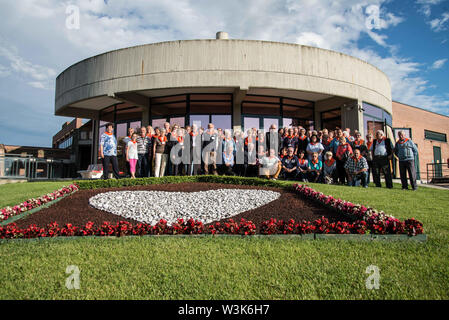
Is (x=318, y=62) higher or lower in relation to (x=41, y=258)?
higher

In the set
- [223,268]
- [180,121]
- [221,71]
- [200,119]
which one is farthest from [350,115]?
[223,268]

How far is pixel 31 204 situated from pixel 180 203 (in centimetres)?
358

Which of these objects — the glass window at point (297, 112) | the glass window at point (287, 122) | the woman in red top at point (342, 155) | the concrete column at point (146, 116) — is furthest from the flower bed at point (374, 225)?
the concrete column at point (146, 116)

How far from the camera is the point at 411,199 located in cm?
Answer: 727

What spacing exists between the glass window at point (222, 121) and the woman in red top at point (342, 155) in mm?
6901

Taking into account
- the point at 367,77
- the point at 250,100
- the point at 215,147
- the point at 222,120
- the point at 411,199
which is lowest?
the point at 411,199

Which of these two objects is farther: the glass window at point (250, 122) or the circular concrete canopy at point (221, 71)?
the glass window at point (250, 122)

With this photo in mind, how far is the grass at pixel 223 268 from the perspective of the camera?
2951 millimetres

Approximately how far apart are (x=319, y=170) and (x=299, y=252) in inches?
276

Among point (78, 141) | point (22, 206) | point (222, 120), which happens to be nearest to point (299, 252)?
point (22, 206)

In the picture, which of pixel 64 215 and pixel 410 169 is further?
pixel 410 169

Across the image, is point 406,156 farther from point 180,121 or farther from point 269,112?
point 180,121

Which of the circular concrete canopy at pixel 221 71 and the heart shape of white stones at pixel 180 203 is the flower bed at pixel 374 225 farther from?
the circular concrete canopy at pixel 221 71

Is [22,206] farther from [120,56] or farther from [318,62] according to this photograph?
[318,62]
